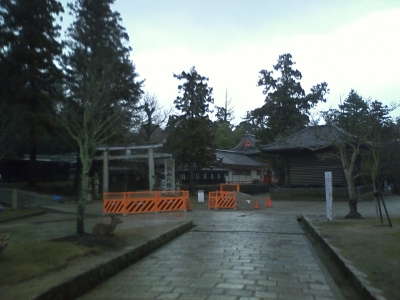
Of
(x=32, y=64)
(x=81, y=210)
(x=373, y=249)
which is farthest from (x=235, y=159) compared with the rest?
(x=81, y=210)

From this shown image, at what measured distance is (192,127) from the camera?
34.1 meters

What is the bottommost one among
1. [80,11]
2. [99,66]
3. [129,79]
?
[99,66]

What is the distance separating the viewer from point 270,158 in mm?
41062

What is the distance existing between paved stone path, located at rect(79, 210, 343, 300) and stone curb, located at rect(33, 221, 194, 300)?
0.42 ft

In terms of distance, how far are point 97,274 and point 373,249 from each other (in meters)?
5.72

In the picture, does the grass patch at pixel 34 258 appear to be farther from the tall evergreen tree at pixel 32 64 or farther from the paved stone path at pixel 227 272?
the tall evergreen tree at pixel 32 64

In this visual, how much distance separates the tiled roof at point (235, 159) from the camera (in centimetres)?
4897

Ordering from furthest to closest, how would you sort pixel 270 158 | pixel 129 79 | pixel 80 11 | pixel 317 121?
pixel 270 158 < pixel 129 79 < pixel 80 11 < pixel 317 121

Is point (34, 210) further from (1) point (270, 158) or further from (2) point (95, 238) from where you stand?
(1) point (270, 158)

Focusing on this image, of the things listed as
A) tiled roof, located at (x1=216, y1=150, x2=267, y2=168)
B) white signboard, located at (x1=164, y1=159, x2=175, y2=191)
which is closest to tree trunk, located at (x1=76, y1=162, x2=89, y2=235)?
white signboard, located at (x1=164, y1=159, x2=175, y2=191)

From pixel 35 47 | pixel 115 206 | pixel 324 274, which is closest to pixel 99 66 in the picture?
pixel 115 206

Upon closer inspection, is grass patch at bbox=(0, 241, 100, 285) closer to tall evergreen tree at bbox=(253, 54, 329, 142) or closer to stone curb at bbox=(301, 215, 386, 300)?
stone curb at bbox=(301, 215, 386, 300)

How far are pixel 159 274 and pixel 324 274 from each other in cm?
309

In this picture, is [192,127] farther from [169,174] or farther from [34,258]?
[34,258]
